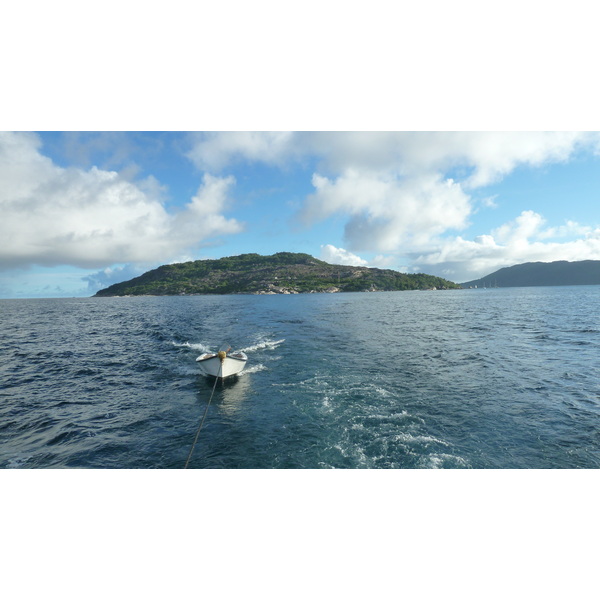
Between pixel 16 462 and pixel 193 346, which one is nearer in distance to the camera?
pixel 16 462

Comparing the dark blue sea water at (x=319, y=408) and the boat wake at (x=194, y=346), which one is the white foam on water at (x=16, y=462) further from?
the boat wake at (x=194, y=346)

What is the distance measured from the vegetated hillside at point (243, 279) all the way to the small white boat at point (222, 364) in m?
130

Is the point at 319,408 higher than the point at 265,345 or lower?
lower

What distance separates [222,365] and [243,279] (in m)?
145

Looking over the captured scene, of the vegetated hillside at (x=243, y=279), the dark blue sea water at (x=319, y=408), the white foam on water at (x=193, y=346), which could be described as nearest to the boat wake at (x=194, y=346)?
the white foam on water at (x=193, y=346)

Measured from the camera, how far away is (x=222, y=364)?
16906mm

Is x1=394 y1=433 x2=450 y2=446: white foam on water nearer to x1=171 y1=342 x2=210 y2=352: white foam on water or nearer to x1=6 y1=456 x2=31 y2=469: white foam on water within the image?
x1=6 y1=456 x2=31 y2=469: white foam on water

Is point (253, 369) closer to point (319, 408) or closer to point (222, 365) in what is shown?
point (222, 365)

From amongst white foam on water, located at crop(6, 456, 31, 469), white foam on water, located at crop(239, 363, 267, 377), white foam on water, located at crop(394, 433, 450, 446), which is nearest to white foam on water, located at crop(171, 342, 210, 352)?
white foam on water, located at crop(239, 363, 267, 377)

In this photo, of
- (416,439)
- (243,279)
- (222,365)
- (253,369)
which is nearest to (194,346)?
(253,369)

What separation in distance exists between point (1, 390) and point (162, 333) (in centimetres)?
1898

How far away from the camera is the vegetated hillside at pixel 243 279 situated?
156m

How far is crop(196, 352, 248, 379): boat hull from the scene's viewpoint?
55.7 feet

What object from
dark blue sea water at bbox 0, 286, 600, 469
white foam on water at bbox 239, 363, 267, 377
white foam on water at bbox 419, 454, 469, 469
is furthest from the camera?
white foam on water at bbox 239, 363, 267, 377
